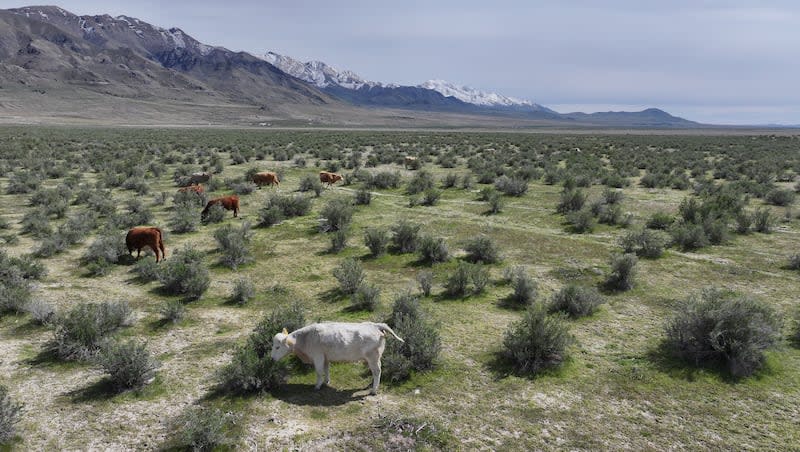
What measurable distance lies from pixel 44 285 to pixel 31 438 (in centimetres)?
660

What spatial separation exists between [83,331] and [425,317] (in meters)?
6.18

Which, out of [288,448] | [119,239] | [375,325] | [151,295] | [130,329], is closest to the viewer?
[288,448]

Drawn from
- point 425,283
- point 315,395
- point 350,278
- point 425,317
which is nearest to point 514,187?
point 425,283

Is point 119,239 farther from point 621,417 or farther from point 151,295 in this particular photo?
point 621,417

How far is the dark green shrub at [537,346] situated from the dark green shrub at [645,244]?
7.30 meters

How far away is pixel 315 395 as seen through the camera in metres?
7.01

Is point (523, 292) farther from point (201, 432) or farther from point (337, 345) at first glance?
point (201, 432)

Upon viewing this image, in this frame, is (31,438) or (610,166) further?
(610,166)

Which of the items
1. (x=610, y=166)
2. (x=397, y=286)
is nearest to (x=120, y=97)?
(x=610, y=166)

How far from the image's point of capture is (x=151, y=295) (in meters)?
10.9

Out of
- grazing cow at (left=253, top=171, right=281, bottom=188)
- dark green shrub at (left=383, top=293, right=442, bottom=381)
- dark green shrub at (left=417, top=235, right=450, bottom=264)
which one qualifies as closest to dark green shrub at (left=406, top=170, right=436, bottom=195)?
grazing cow at (left=253, top=171, right=281, bottom=188)

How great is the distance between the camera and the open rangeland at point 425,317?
6.20 metres

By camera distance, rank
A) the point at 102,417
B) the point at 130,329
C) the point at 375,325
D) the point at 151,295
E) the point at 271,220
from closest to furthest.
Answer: the point at 102,417
the point at 375,325
the point at 130,329
the point at 151,295
the point at 271,220

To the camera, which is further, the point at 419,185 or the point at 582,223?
the point at 419,185
